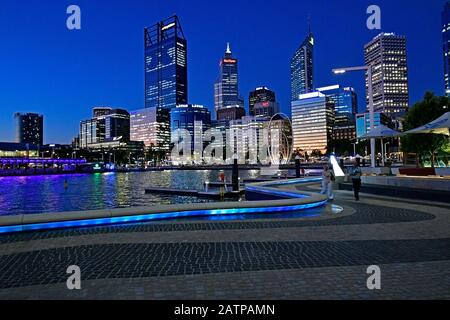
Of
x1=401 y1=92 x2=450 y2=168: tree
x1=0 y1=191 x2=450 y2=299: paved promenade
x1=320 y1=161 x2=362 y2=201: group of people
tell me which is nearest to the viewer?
x1=0 y1=191 x2=450 y2=299: paved promenade

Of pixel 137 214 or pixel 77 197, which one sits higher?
pixel 137 214

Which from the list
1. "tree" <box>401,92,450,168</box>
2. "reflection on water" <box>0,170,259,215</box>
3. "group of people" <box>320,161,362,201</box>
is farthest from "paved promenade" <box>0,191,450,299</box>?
"tree" <box>401,92,450,168</box>

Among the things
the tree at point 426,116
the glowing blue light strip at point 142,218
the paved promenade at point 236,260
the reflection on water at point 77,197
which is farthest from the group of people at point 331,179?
the tree at point 426,116

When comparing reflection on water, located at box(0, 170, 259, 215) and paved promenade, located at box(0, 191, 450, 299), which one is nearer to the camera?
paved promenade, located at box(0, 191, 450, 299)

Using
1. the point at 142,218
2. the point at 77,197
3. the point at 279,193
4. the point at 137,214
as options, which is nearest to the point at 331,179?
the point at 279,193

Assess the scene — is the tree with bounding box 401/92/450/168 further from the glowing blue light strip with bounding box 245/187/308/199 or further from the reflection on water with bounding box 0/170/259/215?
the reflection on water with bounding box 0/170/259/215

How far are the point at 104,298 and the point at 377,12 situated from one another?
54.2ft

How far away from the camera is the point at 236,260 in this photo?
797cm

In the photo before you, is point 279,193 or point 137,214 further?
point 279,193

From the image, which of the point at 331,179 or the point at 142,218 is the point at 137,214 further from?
the point at 331,179

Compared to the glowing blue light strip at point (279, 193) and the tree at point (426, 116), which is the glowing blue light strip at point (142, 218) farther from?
the tree at point (426, 116)

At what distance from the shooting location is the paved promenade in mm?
6012
